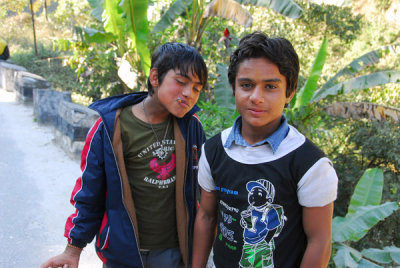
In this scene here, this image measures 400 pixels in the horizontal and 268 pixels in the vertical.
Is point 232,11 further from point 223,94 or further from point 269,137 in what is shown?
point 269,137

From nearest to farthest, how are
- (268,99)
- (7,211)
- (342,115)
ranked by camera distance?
1. (268,99)
2. (7,211)
3. (342,115)

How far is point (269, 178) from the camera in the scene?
1.20m

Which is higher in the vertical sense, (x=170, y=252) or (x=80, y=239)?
(x=80, y=239)

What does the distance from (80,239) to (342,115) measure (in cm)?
361

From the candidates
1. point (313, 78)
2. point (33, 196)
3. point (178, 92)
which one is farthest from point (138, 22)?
point (178, 92)

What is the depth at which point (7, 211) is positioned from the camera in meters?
3.82

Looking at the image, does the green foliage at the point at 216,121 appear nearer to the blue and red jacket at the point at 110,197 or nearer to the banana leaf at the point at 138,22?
the banana leaf at the point at 138,22

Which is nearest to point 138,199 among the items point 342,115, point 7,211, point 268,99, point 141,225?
point 141,225

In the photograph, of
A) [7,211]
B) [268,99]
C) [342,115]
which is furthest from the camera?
[342,115]

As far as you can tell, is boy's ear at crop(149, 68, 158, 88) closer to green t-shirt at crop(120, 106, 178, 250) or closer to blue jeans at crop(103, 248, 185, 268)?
green t-shirt at crop(120, 106, 178, 250)

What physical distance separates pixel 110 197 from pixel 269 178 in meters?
0.79

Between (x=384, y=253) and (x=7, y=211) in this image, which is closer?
(x=384, y=253)

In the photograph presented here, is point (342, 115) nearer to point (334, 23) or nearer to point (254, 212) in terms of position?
point (254, 212)

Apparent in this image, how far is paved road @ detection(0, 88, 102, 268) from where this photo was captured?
312cm
